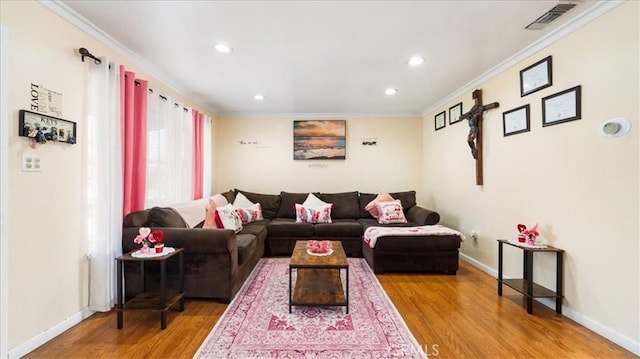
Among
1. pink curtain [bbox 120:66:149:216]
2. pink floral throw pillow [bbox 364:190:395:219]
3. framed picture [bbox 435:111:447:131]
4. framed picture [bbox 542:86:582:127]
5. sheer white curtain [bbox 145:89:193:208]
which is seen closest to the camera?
framed picture [bbox 542:86:582:127]

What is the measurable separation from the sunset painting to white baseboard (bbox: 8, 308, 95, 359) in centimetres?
361

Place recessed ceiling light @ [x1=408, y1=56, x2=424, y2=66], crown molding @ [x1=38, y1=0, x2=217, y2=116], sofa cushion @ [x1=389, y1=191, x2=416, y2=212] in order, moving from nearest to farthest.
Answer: crown molding @ [x1=38, y1=0, x2=217, y2=116] → recessed ceiling light @ [x1=408, y1=56, x2=424, y2=66] → sofa cushion @ [x1=389, y1=191, x2=416, y2=212]

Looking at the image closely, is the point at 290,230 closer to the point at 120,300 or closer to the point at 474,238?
the point at 120,300

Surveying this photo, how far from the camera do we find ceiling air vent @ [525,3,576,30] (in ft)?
6.48

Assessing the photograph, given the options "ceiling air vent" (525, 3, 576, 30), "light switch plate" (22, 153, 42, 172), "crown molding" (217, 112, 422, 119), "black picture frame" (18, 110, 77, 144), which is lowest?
"light switch plate" (22, 153, 42, 172)

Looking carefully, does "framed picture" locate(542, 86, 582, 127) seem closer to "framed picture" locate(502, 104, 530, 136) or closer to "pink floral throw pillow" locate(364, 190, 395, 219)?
"framed picture" locate(502, 104, 530, 136)

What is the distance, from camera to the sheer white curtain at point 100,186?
2271 millimetres

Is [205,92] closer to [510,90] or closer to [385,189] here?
[385,189]

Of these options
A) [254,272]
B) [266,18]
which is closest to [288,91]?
[266,18]

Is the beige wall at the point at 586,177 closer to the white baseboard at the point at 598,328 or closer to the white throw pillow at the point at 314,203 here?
the white baseboard at the point at 598,328

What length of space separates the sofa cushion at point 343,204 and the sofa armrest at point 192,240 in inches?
95.4

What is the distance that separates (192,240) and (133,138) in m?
1.19

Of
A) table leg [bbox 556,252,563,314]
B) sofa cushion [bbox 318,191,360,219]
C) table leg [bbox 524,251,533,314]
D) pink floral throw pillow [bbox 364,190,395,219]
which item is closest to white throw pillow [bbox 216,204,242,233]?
sofa cushion [bbox 318,191,360,219]

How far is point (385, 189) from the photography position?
520 centimetres
